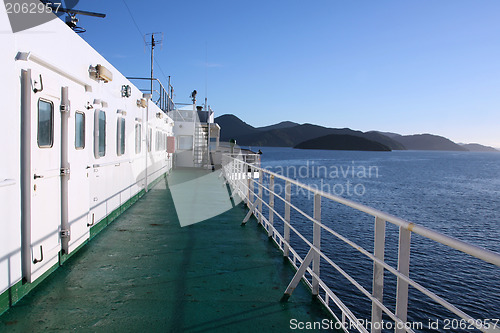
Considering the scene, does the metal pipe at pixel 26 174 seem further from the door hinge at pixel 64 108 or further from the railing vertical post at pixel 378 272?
the railing vertical post at pixel 378 272

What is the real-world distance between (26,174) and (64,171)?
34.7 inches

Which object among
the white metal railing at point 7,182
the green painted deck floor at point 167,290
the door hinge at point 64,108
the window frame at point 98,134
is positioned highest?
the door hinge at point 64,108

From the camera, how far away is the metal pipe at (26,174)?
318 centimetres

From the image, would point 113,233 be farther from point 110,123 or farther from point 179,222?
point 110,123

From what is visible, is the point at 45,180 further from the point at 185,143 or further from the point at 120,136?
the point at 185,143

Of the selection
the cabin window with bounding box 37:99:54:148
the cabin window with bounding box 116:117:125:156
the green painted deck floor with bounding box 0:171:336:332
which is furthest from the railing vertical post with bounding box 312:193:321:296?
the cabin window with bounding box 116:117:125:156

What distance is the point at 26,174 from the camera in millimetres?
3246

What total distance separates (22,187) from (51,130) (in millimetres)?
781

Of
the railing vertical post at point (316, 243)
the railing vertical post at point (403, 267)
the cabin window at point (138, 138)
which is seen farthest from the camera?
the cabin window at point (138, 138)

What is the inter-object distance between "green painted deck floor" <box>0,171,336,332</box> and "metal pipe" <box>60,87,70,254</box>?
0.29 metres

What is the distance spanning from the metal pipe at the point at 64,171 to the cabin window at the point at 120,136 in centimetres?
281

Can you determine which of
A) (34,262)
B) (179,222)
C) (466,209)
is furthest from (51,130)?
(466,209)

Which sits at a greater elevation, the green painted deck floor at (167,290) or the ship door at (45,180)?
the ship door at (45,180)

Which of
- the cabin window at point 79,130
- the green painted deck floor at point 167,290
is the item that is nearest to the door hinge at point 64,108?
the cabin window at point 79,130
